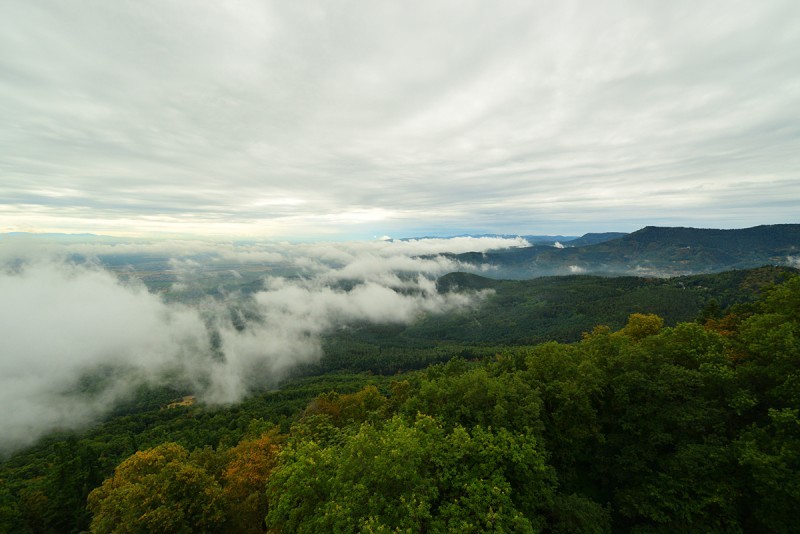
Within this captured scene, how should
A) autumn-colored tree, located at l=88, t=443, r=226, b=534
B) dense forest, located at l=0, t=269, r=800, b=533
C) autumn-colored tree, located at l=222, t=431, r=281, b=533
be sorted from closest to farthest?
dense forest, located at l=0, t=269, r=800, b=533, autumn-colored tree, located at l=88, t=443, r=226, b=534, autumn-colored tree, located at l=222, t=431, r=281, b=533

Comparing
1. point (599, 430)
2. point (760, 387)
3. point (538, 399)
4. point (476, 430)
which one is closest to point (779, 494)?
point (760, 387)

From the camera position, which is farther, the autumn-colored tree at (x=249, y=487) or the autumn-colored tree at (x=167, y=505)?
the autumn-colored tree at (x=249, y=487)

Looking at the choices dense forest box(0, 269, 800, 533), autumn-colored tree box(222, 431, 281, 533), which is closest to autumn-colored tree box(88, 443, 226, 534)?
dense forest box(0, 269, 800, 533)

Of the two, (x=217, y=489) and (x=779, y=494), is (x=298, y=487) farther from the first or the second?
(x=779, y=494)

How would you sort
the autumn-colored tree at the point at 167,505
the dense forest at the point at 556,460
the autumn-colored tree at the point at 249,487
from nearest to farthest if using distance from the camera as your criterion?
the dense forest at the point at 556,460
the autumn-colored tree at the point at 167,505
the autumn-colored tree at the point at 249,487

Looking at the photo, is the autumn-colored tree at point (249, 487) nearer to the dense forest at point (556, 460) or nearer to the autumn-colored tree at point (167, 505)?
the dense forest at point (556, 460)

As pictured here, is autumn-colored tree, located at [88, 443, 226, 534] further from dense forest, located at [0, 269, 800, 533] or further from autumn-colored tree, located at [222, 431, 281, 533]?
autumn-colored tree, located at [222, 431, 281, 533]

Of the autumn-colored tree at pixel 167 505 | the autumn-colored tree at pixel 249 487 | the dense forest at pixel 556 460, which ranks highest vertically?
the dense forest at pixel 556 460

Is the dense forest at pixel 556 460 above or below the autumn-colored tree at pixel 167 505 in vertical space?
above

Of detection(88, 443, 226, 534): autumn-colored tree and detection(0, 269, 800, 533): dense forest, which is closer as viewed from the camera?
detection(0, 269, 800, 533): dense forest

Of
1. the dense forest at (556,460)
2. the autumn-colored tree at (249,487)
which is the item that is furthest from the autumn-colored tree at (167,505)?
the autumn-colored tree at (249,487)

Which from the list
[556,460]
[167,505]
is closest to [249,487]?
[167,505]

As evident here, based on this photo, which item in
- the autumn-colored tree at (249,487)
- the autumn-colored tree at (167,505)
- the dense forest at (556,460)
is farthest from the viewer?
the autumn-colored tree at (249,487)
